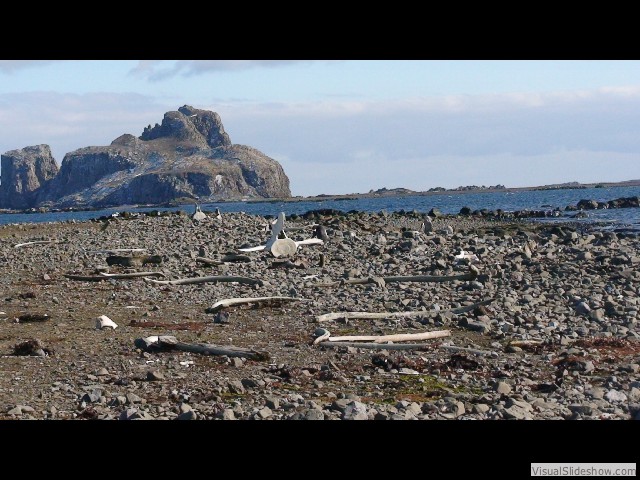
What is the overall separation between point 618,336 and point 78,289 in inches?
469

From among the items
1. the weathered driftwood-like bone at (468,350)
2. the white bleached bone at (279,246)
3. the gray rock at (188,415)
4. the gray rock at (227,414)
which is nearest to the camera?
the gray rock at (188,415)

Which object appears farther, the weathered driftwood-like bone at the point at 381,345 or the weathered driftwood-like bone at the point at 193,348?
the weathered driftwood-like bone at the point at 381,345

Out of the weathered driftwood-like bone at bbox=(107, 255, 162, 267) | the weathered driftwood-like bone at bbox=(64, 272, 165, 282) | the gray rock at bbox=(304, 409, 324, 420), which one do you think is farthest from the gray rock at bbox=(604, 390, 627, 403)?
the weathered driftwood-like bone at bbox=(107, 255, 162, 267)

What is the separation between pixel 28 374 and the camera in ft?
33.8

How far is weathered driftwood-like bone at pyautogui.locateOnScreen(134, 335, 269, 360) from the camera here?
445 inches

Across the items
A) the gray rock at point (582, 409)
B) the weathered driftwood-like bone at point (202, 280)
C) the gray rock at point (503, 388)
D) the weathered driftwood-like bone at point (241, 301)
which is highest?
the weathered driftwood-like bone at point (202, 280)

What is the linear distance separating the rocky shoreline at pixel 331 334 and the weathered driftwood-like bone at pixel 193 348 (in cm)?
8

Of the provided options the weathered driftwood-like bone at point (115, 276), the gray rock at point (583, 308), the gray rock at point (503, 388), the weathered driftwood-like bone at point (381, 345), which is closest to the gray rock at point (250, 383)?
the weathered driftwood-like bone at point (381, 345)

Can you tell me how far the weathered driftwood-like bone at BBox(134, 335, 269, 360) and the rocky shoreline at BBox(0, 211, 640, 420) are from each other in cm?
8

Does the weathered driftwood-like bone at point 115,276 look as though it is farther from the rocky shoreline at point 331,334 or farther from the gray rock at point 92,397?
the gray rock at point 92,397

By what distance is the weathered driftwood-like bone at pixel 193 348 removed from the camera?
1131 centimetres

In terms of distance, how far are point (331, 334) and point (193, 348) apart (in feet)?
8.54

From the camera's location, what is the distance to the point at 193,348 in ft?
38.1

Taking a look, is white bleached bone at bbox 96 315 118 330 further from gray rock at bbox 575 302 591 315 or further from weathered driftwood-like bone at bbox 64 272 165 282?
gray rock at bbox 575 302 591 315
